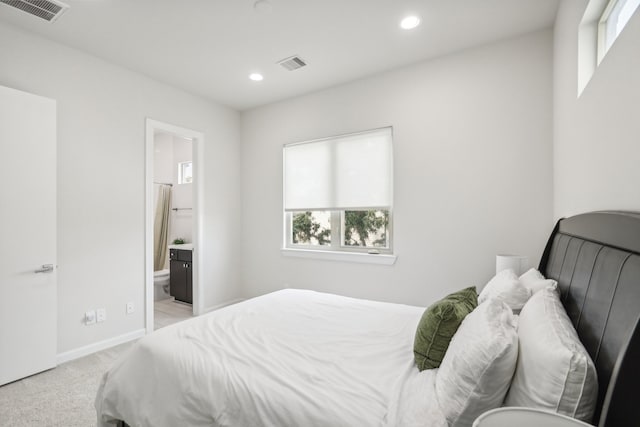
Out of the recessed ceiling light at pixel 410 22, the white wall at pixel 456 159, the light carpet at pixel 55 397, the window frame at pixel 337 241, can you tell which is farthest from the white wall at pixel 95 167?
the recessed ceiling light at pixel 410 22

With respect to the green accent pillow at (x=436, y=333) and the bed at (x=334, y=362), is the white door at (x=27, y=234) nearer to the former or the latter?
the bed at (x=334, y=362)

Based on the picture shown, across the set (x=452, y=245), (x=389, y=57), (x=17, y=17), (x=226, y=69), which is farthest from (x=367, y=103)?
(x=17, y=17)

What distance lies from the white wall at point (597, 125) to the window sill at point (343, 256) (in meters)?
1.58

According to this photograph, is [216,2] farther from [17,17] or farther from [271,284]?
[271,284]

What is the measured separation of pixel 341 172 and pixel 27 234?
9.74 ft

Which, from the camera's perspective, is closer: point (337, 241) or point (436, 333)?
point (436, 333)

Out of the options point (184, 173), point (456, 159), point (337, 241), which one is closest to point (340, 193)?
point (337, 241)

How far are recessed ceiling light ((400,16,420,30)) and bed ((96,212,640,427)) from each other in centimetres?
188

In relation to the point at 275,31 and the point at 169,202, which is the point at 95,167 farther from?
the point at 169,202

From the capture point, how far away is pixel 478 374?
39.1 inches

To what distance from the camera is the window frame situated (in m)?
3.46

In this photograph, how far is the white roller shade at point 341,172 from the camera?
11.3 feet

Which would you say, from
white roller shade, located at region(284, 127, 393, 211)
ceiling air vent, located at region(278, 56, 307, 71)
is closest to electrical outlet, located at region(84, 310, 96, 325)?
white roller shade, located at region(284, 127, 393, 211)

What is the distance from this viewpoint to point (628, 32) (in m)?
1.05
